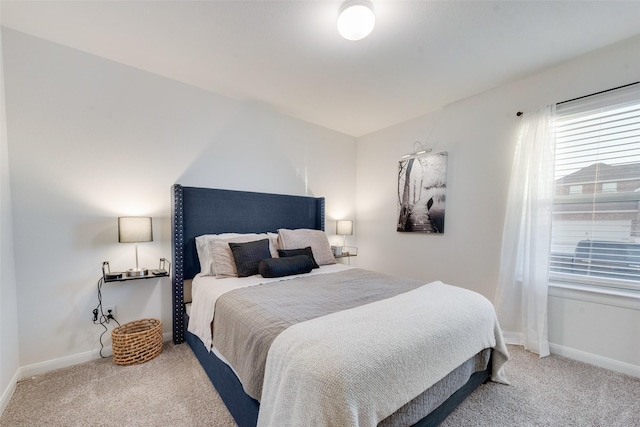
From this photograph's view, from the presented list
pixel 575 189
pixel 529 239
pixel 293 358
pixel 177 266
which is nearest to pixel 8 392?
pixel 177 266

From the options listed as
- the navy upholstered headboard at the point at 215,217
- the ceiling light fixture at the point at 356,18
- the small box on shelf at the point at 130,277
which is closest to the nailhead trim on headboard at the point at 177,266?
the navy upholstered headboard at the point at 215,217

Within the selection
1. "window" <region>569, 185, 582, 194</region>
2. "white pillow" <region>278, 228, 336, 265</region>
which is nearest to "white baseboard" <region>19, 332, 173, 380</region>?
"white pillow" <region>278, 228, 336, 265</region>

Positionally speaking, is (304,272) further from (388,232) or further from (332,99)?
(332,99)

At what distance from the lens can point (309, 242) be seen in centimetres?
295

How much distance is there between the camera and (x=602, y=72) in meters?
2.08

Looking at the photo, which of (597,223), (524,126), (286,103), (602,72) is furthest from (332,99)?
(597,223)

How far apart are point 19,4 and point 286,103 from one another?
82.9 inches

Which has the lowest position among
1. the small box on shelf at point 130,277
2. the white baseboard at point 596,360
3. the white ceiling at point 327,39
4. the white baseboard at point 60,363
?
the white baseboard at point 60,363

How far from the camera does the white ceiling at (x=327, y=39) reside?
167 centimetres

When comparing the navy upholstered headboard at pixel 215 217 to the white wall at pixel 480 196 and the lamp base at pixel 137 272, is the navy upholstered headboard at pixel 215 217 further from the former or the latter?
the white wall at pixel 480 196

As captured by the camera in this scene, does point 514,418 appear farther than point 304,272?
No

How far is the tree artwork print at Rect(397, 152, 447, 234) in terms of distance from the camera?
3100 mm

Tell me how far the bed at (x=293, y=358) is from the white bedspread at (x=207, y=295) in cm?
10

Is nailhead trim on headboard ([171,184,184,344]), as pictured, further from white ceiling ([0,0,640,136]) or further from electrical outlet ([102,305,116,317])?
white ceiling ([0,0,640,136])
